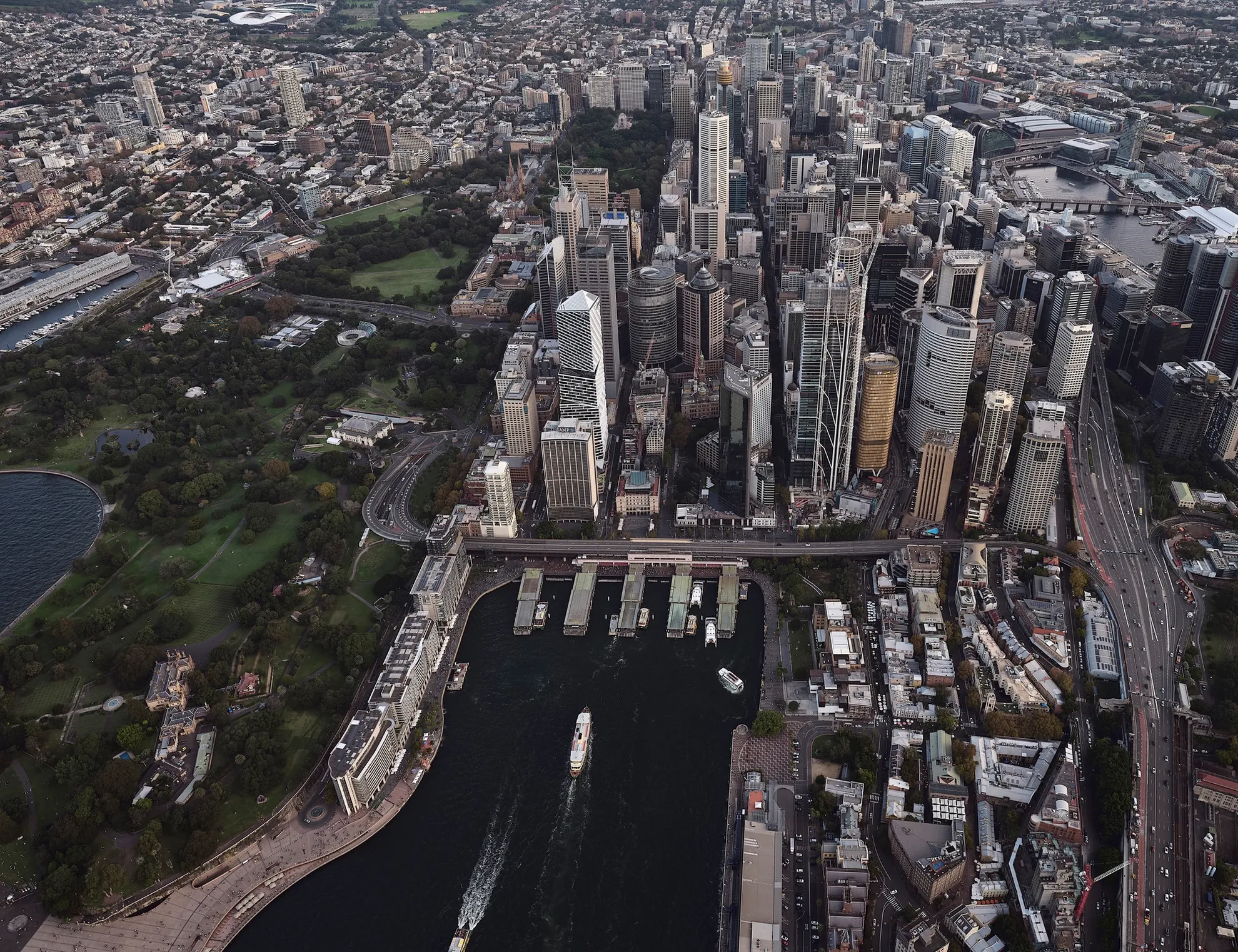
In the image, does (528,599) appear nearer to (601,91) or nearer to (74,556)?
(74,556)

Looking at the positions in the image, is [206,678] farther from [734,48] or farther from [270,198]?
[734,48]

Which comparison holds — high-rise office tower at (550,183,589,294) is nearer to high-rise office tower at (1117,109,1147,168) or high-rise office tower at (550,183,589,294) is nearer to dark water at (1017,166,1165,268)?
dark water at (1017,166,1165,268)

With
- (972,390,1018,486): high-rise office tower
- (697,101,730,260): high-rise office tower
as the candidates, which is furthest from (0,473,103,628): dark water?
(697,101,730,260): high-rise office tower

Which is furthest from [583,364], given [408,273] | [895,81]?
[895,81]

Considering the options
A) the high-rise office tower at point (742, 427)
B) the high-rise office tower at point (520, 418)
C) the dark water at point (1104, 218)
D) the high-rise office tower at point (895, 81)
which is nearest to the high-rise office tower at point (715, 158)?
the dark water at point (1104, 218)

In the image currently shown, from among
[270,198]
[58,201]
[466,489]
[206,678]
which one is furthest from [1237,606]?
[58,201]

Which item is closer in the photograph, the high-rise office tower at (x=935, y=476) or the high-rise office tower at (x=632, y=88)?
the high-rise office tower at (x=935, y=476)

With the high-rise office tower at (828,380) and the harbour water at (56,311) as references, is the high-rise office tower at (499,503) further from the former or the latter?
the harbour water at (56,311)
